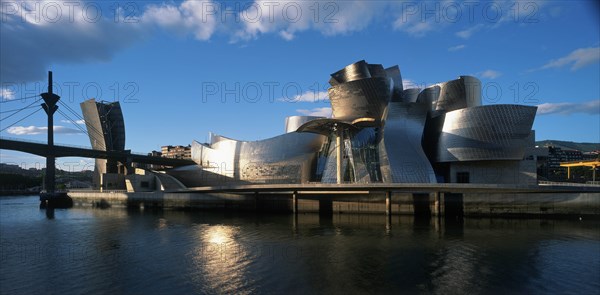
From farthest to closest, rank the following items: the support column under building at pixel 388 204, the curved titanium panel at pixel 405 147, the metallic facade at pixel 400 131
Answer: the metallic facade at pixel 400 131, the curved titanium panel at pixel 405 147, the support column under building at pixel 388 204

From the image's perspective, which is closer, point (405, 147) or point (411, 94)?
point (405, 147)

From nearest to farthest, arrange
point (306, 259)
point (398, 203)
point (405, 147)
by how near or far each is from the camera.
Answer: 1. point (306, 259)
2. point (398, 203)
3. point (405, 147)

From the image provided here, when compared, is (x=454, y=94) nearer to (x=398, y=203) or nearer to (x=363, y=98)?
(x=363, y=98)

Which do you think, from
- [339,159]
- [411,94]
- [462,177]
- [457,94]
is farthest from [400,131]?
[411,94]

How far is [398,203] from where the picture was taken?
33.2m

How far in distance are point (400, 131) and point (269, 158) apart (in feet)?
57.1

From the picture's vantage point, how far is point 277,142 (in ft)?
166

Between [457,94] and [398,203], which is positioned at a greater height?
[457,94]

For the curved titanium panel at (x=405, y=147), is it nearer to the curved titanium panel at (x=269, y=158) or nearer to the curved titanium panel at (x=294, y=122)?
the curved titanium panel at (x=269, y=158)

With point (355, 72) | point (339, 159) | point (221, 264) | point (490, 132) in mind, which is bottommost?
point (221, 264)

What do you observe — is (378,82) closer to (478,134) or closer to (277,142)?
(478,134)

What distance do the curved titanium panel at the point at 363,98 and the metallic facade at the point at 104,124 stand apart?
41845 mm

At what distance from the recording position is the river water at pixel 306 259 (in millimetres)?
12469

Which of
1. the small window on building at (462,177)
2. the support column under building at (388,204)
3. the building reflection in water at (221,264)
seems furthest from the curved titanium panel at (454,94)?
the building reflection in water at (221,264)
